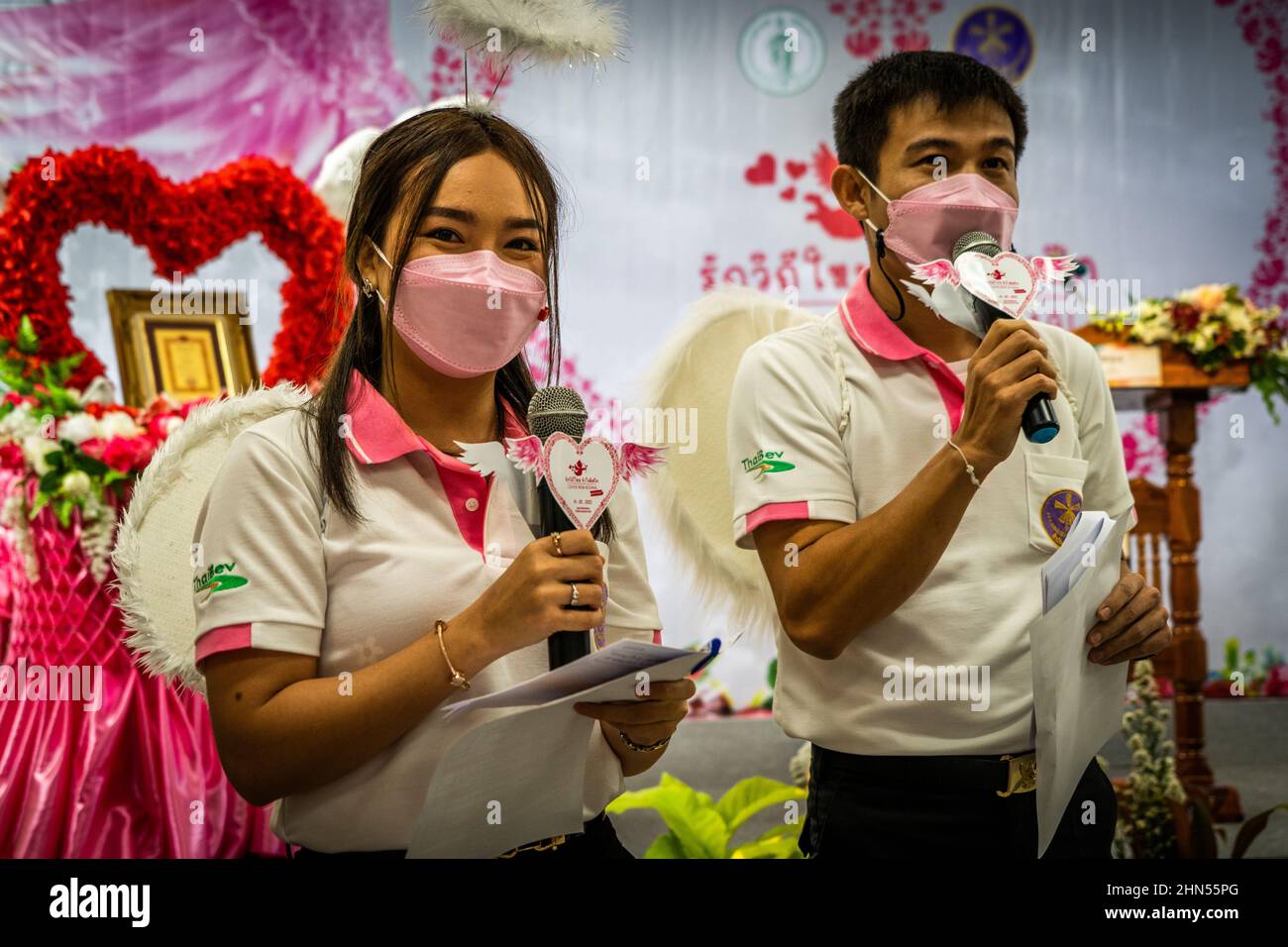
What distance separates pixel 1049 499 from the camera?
142cm

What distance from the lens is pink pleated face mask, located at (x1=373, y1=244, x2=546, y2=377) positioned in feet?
4.24

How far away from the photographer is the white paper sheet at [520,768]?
109 centimetres

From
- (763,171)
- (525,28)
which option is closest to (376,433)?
(525,28)

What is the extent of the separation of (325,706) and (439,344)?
43 centimetres

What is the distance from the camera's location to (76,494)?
2.18 metres

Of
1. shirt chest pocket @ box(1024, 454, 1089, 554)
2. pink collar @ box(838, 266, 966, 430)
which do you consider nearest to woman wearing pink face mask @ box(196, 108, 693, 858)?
pink collar @ box(838, 266, 966, 430)

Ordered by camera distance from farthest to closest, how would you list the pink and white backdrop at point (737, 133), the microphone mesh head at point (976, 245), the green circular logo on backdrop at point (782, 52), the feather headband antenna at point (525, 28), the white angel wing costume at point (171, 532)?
the pink and white backdrop at point (737, 133) → the green circular logo on backdrop at point (782, 52) → the white angel wing costume at point (171, 532) → the feather headband antenna at point (525, 28) → the microphone mesh head at point (976, 245)

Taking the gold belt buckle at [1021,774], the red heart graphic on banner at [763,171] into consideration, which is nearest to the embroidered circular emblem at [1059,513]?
the gold belt buckle at [1021,774]

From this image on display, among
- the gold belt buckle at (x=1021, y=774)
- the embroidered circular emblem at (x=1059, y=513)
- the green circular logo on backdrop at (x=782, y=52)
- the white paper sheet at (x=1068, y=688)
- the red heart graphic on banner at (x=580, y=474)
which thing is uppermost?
the green circular logo on backdrop at (x=782, y=52)

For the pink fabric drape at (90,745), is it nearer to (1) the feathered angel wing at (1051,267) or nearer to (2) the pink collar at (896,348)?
(2) the pink collar at (896,348)

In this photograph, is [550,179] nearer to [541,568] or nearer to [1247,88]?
[541,568]

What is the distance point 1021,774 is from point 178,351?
1.98m

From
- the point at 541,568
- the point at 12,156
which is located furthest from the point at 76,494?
the point at 12,156

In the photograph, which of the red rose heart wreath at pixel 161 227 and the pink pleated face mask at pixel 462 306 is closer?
the pink pleated face mask at pixel 462 306
